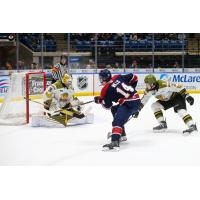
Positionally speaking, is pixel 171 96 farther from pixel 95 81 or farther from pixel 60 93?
pixel 95 81

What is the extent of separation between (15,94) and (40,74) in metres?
0.70

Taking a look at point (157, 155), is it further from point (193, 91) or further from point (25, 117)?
point (193, 91)

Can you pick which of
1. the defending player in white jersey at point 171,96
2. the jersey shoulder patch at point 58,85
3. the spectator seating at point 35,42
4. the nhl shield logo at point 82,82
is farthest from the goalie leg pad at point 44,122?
the nhl shield logo at point 82,82

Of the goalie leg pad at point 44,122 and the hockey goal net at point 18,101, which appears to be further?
the hockey goal net at point 18,101

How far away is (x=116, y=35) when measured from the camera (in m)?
11.1

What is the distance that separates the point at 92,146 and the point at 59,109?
133cm

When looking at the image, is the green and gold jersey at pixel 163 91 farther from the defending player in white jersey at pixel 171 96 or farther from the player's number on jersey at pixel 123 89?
the player's number on jersey at pixel 123 89

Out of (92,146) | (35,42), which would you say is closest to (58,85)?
(92,146)

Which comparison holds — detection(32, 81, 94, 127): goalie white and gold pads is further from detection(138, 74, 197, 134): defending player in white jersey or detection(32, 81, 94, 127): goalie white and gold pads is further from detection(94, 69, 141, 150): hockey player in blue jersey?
detection(94, 69, 141, 150): hockey player in blue jersey

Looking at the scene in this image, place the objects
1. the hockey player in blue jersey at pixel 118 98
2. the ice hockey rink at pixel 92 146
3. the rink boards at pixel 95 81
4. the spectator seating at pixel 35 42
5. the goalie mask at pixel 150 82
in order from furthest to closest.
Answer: the rink boards at pixel 95 81 < the spectator seating at pixel 35 42 < the goalie mask at pixel 150 82 < the hockey player in blue jersey at pixel 118 98 < the ice hockey rink at pixel 92 146

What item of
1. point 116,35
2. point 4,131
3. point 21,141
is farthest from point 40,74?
point 116,35

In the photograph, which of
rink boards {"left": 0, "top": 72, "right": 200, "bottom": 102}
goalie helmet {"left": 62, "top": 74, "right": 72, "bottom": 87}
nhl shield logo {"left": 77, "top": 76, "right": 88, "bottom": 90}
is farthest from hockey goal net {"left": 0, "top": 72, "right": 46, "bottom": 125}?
nhl shield logo {"left": 77, "top": 76, "right": 88, "bottom": 90}

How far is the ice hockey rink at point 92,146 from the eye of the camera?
14.3ft

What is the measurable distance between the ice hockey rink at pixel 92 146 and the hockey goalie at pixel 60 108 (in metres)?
0.12
